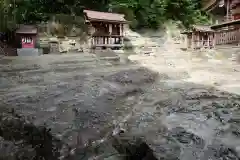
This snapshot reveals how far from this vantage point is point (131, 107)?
8391 mm

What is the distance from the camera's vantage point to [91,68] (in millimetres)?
13867

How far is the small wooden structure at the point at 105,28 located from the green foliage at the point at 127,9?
13.1 ft

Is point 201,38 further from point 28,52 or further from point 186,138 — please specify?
point 186,138

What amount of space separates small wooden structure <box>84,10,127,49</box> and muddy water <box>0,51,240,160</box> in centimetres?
593

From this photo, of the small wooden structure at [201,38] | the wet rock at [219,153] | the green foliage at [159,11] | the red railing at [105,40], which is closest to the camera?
the wet rock at [219,153]

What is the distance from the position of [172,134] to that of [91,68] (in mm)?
8390

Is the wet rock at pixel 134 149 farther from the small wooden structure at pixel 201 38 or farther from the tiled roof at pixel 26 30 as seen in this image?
the small wooden structure at pixel 201 38

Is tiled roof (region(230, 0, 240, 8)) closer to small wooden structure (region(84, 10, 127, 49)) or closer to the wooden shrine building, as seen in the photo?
the wooden shrine building

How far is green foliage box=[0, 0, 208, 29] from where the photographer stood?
2225cm

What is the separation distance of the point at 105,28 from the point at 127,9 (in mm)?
4737

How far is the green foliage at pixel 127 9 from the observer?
22.2 metres

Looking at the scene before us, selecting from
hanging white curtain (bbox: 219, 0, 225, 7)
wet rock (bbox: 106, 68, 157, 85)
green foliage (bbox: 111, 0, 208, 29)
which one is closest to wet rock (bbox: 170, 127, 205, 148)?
wet rock (bbox: 106, 68, 157, 85)

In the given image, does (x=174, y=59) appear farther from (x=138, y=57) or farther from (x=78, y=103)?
(x=78, y=103)

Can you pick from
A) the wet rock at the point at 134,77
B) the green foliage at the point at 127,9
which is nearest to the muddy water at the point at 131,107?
the wet rock at the point at 134,77
